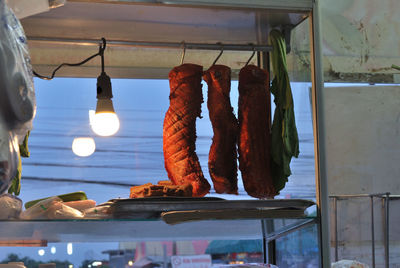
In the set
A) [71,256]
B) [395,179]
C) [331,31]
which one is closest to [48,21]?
[71,256]

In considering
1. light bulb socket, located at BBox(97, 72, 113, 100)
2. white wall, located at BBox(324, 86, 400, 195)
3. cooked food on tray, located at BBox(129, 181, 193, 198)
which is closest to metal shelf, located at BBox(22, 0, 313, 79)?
light bulb socket, located at BBox(97, 72, 113, 100)

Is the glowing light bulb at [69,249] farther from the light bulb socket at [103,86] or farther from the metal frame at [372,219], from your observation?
the metal frame at [372,219]

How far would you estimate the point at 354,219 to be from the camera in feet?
11.8

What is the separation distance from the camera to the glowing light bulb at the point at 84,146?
Result: 231 centimetres

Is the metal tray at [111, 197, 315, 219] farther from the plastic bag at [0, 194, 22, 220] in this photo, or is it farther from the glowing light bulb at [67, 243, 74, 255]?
the glowing light bulb at [67, 243, 74, 255]

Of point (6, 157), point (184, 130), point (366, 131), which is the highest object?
point (366, 131)

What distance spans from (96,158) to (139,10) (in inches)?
34.6

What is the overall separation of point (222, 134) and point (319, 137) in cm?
32

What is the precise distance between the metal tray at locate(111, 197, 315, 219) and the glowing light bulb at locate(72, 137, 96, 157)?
3.23ft

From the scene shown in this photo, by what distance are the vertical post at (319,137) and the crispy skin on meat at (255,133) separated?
19 centimetres

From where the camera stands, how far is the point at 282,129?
1648mm

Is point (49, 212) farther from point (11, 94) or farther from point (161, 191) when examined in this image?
point (11, 94)

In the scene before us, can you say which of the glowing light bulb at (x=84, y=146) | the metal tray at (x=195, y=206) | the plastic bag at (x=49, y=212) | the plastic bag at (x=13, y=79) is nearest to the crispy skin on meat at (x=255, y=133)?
the metal tray at (x=195, y=206)

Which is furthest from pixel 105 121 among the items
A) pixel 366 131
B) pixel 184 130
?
pixel 366 131
